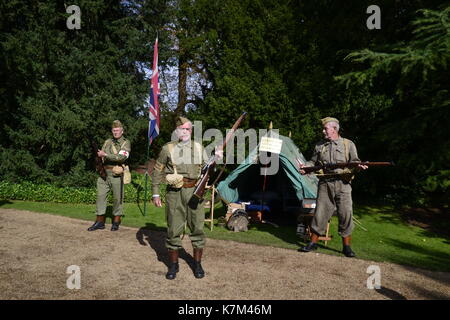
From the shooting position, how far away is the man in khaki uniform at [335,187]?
19.5ft

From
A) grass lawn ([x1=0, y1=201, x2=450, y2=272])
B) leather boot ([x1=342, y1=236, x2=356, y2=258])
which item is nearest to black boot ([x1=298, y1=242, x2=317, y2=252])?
grass lawn ([x1=0, y1=201, x2=450, y2=272])

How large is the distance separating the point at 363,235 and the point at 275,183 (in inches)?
114

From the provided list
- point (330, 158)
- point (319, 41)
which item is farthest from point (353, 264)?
point (319, 41)

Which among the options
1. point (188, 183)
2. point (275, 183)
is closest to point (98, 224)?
point (188, 183)

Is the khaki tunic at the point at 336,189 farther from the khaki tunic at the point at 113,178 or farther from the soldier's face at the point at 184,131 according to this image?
the khaki tunic at the point at 113,178

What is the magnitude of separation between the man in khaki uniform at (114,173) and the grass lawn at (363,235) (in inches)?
24.0

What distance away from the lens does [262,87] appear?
11242 mm

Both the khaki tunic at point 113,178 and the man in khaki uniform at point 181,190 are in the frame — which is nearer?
the man in khaki uniform at point 181,190

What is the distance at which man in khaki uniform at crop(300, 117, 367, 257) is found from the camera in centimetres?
593

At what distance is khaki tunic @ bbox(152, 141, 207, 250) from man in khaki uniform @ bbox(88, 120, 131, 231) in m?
2.56

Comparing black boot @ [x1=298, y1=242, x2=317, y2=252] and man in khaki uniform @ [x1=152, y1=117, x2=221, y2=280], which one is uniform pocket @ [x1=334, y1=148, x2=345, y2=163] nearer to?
black boot @ [x1=298, y1=242, x2=317, y2=252]

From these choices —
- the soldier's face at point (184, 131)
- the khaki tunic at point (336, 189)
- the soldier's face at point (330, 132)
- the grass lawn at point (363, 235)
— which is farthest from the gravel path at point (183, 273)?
the soldier's face at point (330, 132)

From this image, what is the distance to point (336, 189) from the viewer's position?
5.95 m
